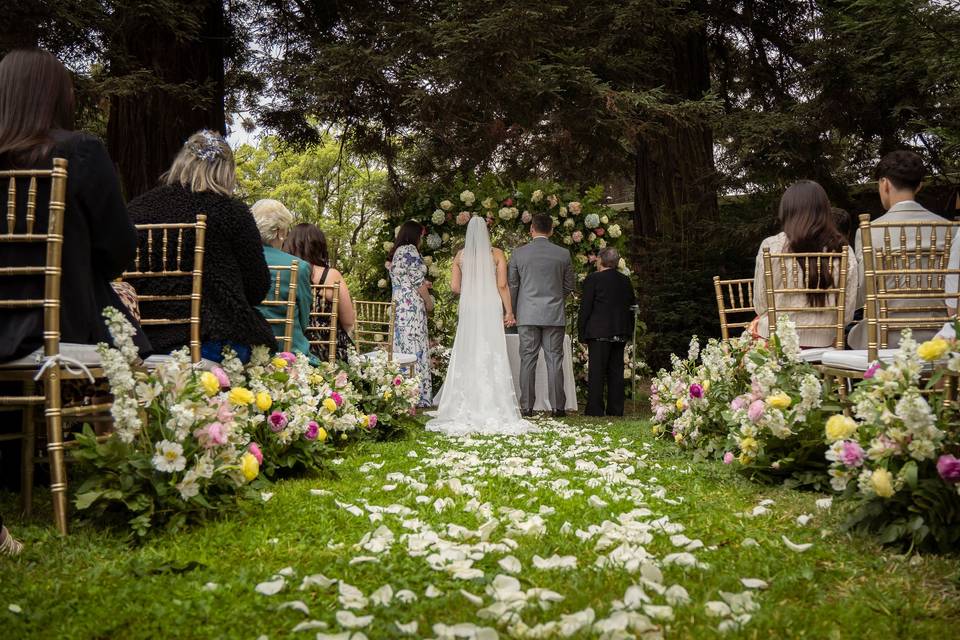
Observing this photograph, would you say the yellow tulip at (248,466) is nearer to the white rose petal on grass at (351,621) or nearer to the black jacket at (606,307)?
the white rose petal on grass at (351,621)

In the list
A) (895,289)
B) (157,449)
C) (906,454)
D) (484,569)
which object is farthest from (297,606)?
(895,289)

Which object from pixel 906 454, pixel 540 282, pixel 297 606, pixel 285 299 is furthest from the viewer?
pixel 540 282

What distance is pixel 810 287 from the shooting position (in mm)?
5188

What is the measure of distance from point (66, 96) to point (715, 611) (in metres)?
2.89

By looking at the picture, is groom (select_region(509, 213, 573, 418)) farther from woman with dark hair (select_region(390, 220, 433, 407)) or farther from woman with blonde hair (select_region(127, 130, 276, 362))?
woman with blonde hair (select_region(127, 130, 276, 362))

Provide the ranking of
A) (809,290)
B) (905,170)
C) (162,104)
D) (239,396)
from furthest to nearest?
(162,104) < (809,290) < (905,170) < (239,396)

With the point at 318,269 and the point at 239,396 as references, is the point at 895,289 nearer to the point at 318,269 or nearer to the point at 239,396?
the point at 239,396

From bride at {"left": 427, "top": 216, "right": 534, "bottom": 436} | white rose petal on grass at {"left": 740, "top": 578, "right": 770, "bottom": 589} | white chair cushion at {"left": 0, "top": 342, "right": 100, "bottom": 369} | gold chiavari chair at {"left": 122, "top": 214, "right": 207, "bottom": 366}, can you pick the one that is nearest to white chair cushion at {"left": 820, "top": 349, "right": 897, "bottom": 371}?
white rose petal on grass at {"left": 740, "top": 578, "right": 770, "bottom": 589}

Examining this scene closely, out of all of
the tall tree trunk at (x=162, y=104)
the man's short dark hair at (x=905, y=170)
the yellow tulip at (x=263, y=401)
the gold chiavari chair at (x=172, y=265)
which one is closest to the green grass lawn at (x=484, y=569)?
the yellow tulip at (x=263, y=401)

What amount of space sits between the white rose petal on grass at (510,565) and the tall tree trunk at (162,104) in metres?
6.65

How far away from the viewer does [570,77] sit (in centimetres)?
989

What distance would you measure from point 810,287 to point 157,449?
3.77m

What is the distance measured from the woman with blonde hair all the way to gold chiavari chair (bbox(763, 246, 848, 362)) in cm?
279

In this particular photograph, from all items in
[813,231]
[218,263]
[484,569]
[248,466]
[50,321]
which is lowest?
[484,569]
